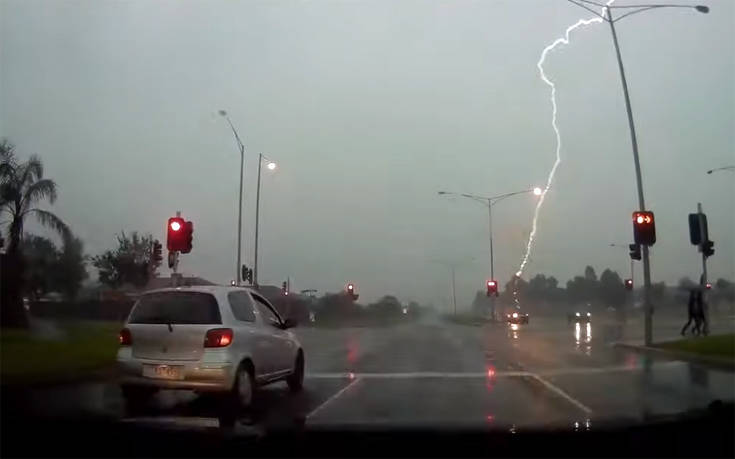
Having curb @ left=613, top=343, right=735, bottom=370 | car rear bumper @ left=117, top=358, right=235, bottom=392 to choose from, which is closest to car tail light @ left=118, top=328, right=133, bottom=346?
car rear bumper @ left=117, top=358, right=235, bottom=392

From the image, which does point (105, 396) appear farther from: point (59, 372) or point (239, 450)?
point (239, 450)

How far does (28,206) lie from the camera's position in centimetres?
1933

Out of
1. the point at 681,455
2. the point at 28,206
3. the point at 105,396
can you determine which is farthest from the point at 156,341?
the point at 28,206

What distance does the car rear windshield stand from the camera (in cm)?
1077

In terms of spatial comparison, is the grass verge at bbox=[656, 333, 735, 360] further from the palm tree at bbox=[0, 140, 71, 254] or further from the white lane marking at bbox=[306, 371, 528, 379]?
the palm tree at bbox=[0, 140, 71, 254]

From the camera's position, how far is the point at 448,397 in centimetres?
1216

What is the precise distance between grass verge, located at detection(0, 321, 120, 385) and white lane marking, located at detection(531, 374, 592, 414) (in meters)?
8.25

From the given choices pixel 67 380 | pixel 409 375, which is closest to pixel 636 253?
pixel 409 375

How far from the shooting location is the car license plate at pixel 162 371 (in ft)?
34.7

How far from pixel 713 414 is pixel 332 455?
4545 millimetres

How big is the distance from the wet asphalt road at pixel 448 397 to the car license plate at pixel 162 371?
0.46 meters

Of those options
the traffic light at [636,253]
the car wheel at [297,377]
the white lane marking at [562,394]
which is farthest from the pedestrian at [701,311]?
the car wheel at [297,377]

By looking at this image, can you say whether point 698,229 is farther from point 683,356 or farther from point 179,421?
point 179,421

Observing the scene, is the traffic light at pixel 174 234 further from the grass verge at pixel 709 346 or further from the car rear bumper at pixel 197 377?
the grass verge at pixel 709 346
